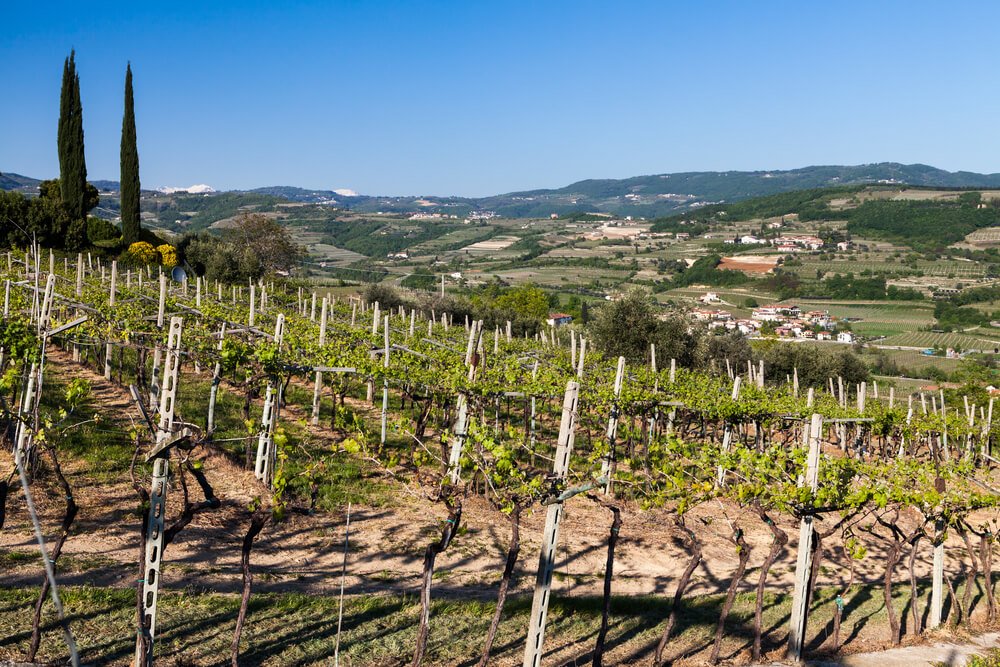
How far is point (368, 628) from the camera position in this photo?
25.8 feet

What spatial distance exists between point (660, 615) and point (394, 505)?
4794 mm

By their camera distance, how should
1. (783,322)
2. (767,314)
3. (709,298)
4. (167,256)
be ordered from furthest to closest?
1. (709,298)
2. (767,314)
3. (783,322)
4. (167,256)

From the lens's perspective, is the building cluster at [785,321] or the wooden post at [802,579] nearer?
the wooden post at [802,579]

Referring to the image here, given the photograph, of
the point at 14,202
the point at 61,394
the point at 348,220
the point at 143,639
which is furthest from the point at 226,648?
the point at 348,220

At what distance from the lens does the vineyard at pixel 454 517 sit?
22.5 ft

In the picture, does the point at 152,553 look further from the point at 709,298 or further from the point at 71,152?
the point at 709,298

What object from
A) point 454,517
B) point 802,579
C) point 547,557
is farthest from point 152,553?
point 802,579

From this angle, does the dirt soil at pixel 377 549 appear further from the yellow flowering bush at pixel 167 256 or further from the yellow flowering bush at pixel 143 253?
the yellow flowering bush at pixel 167 256

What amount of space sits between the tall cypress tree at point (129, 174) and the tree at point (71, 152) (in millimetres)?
2119

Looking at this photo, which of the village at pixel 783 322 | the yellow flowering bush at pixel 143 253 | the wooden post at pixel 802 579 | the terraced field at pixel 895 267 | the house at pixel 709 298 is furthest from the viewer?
the terraced field at pixel 895 267

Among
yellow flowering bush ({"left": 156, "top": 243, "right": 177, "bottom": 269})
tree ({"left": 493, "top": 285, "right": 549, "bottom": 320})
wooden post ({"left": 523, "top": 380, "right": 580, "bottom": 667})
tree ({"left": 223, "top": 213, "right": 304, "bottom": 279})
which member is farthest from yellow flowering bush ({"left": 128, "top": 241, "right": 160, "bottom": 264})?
wooden post ({"left": 523, "top": 380, "right": 580, "bottom": 667})

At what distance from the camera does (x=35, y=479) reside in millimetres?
10867

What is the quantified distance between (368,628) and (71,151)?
1727 inches

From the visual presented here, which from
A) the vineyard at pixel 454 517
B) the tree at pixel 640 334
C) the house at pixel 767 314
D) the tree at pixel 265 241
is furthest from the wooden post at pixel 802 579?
the house at pixel 767 314
